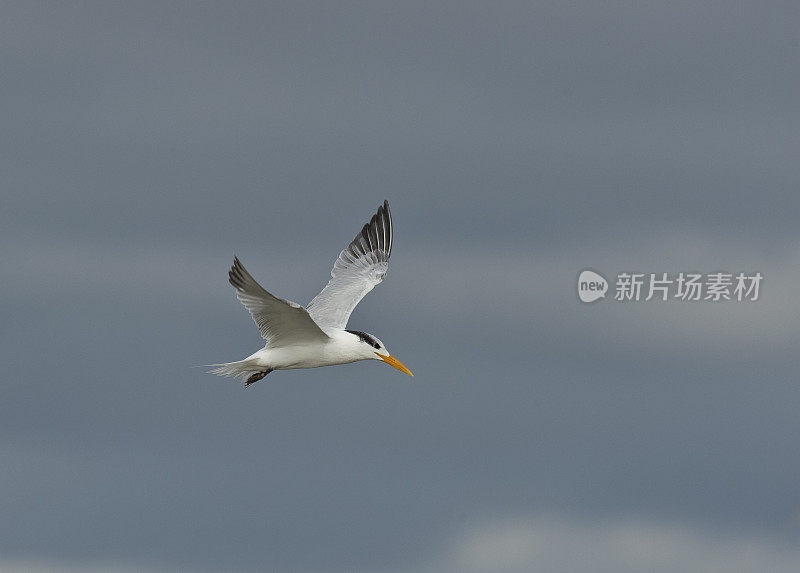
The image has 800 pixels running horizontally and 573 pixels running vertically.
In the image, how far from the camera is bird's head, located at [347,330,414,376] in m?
49.2

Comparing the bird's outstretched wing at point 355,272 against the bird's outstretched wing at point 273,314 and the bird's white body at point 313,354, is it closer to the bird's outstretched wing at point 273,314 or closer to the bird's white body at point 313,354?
the bird's white body at point 313,354

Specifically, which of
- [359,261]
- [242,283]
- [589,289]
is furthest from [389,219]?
[242,283]

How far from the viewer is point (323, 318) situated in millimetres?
52969

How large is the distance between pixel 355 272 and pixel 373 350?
6.79m

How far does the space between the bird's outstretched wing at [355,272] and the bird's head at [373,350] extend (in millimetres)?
2648

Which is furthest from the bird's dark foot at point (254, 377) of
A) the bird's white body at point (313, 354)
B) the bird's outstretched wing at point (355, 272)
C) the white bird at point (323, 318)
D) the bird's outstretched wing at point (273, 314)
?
the bird's outstretched wing at point (355, 272)

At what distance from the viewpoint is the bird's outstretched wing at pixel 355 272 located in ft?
176

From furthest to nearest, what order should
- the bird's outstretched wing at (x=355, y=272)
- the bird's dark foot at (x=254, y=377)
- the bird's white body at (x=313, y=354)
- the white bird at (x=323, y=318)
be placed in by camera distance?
1. the bird's outstretched wing at (x=355, y=272)
2. the bird's dark foot at (x=254, y=377)
3. the bird's white body at (x=313, y=354)
4. the white bird at (x=323, y=318)

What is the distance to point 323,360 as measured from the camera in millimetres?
49219

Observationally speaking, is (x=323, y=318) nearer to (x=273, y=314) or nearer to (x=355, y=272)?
(x=355, y=272)

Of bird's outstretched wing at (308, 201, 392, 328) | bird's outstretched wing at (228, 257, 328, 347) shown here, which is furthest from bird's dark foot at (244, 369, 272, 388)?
bird's outstretched wing at (308, 201, 392, 328)

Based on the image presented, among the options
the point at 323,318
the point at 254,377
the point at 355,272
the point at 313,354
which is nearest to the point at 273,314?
the point at 313,354

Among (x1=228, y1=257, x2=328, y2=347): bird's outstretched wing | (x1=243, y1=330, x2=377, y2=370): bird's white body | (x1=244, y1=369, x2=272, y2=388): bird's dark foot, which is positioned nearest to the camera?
(x1=228, y1=257, x2=328, y2=347): bird's outstretched wing

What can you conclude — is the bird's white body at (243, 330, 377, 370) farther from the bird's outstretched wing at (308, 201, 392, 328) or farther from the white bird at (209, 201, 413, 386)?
the bird's outstretched wing at (308, 201, 392, 328)
